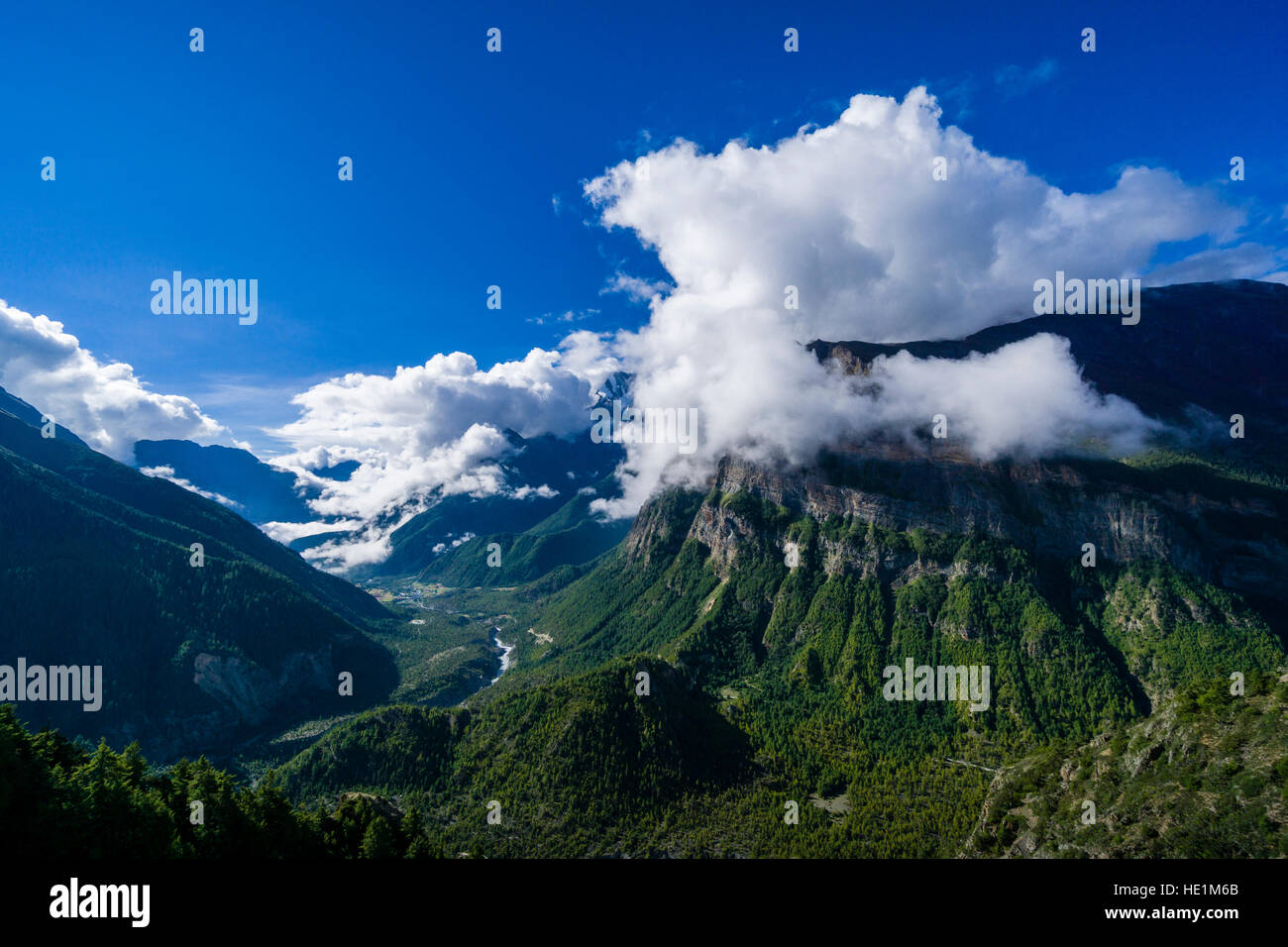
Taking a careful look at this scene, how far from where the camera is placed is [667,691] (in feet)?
593
